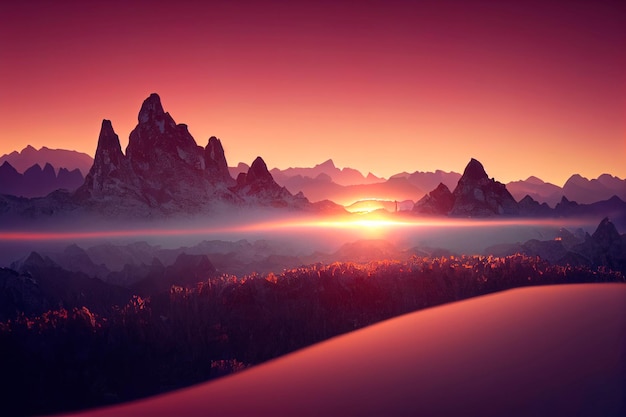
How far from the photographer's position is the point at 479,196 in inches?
7111

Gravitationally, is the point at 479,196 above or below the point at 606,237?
above

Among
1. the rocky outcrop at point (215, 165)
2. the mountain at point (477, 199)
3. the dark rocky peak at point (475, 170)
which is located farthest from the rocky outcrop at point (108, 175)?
the dark rocky peak at point (475, 170)

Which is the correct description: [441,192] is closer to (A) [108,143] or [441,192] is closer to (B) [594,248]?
(B) [594,248]

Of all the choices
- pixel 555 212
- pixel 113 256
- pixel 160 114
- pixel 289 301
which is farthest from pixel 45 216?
pixel 555 212

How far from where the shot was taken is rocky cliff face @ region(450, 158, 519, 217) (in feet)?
585

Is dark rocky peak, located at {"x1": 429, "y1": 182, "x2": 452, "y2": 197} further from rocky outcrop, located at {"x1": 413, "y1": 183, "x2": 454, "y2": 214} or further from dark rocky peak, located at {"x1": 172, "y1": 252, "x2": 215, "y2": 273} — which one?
dark rocky peak, located at {"x1": 172, "y1": 252, "x2": 215, "y2": 273}

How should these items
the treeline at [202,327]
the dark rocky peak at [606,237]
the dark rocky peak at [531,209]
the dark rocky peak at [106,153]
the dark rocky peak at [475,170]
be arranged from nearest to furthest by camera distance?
the treeline at [202,327] < the dark rocky peak at [606,237] < the dark rocky peak at [106,153] < the dark rocky peak at [475,170] < the dark rocky peak at [531,209]

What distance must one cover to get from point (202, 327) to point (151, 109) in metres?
182

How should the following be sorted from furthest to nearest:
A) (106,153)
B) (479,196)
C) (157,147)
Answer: (479,196) < (157,147) < (106,153)

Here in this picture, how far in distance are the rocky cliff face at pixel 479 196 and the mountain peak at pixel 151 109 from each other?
113264mm

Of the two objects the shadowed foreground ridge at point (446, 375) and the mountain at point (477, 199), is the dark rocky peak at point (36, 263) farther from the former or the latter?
the mountain at point (477, 199)

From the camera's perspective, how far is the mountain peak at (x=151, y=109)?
17590 cm

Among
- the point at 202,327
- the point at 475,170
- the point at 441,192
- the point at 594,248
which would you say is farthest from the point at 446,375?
the point at 441,192

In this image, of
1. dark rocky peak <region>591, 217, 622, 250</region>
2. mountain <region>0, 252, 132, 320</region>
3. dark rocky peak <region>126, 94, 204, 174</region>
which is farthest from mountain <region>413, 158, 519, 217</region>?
mountain <region>0, 252, 132, 320</region>
